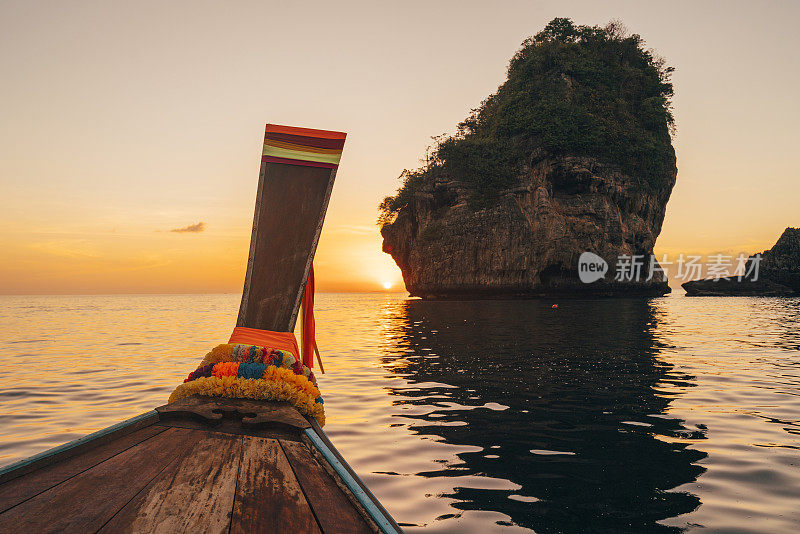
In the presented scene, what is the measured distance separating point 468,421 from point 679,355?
801 centimetres

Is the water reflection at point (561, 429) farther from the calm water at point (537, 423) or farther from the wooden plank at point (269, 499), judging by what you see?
the wooden plank at point (269, 499)

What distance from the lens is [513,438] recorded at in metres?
5.16

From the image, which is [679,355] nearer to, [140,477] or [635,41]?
[140,477]

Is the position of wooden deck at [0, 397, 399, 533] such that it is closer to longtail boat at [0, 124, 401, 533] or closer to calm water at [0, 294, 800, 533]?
longtail boat at [0, 124, 401, 533]

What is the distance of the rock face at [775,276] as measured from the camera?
56.0 m

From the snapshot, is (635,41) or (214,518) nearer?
(214,518)

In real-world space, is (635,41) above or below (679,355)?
above

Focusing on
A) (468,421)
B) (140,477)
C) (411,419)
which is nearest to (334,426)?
(411,419)

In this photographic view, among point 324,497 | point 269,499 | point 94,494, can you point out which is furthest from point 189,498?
point 324,497

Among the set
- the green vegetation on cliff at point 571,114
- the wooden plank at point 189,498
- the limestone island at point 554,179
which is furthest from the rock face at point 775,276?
the wooden plank at point 189,498

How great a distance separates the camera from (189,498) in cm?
206

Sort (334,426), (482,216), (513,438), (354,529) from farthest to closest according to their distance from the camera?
(482,216) → (334,426) → (513,438) → (354,529)

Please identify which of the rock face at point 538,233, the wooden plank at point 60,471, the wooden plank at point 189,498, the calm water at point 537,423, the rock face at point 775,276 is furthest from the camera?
the rock face at point 775,276

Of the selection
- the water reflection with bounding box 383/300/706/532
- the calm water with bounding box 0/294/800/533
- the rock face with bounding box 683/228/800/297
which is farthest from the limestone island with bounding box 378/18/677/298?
the water reflection with bounding box 383/300/706/532
